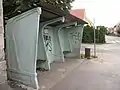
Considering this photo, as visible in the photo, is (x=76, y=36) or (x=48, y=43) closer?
(x=48, y=43)

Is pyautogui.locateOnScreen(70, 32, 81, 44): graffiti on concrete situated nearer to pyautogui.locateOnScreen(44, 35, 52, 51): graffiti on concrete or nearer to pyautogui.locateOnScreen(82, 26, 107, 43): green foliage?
pyautogui.locateOnScreen(44, 35, 52, 51): graffiti on concrete

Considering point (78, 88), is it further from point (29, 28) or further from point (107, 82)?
point (29, 28)

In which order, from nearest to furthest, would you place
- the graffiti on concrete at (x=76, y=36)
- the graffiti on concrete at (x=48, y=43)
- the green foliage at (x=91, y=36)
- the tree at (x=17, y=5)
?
the tree at (x=17, y=5)
the graffiti on concrete at (x=48, y=43)
the graffiti on concrete at (x=76, y=36)
the green foliage at (x=91, y=36)

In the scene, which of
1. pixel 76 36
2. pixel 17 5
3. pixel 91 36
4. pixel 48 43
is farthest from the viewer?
pixel 91 36

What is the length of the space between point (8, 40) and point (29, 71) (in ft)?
5.15

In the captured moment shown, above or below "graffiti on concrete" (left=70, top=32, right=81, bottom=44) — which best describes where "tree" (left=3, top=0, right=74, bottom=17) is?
above

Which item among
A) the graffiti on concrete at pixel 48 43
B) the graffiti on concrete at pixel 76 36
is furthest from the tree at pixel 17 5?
the graffiti on concrete at pixel 76 36

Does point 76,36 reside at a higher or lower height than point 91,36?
lower

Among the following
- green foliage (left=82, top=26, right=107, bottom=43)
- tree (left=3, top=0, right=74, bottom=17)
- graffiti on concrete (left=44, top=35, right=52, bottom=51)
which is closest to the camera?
tree (left=3, top=0, right=74, bottom=17)

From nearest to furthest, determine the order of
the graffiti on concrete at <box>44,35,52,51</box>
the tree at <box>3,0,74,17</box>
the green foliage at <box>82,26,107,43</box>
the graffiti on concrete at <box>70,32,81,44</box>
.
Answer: the tree at <box>3,0,74,17</box>
the graffiti on concrete at <box>44,35,52,51</box>
the graffiti on concrete at <box>70,32,81,44</box>
the green foliage at <box>82,26,107,43</box>

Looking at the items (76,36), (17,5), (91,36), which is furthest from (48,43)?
(91,36)

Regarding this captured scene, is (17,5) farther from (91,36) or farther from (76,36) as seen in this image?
(91,36)

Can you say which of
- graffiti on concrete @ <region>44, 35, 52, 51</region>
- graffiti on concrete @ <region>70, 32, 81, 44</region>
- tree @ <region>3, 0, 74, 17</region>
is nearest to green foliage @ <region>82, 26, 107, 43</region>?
graffiti on concrete @ <region>70, 32, 81, 44</region>

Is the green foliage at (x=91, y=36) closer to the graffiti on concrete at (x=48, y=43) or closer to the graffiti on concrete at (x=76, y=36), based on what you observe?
the graffiti on concrete at (x=76, y=36)
